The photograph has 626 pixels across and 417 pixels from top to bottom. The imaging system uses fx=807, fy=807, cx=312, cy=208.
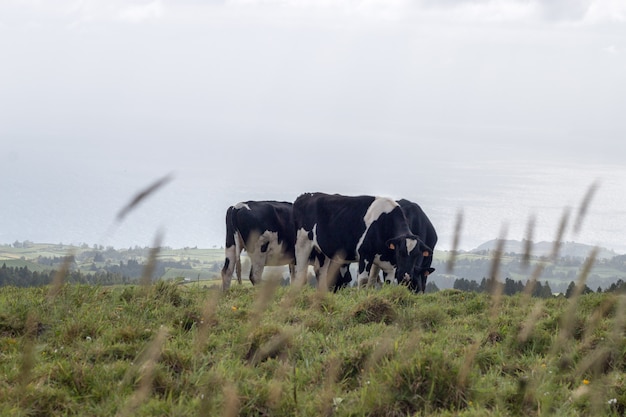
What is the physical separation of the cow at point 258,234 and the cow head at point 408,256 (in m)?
5.17

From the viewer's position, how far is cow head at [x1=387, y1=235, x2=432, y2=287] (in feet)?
52.2

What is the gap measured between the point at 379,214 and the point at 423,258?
4.39 feet

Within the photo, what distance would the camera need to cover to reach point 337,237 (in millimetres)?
18172

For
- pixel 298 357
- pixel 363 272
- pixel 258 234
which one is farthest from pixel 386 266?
pixel 298 357

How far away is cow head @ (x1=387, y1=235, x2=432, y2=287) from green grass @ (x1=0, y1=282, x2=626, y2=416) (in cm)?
492

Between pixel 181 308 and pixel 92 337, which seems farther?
pixel 181 308

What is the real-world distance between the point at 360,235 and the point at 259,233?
404 cm

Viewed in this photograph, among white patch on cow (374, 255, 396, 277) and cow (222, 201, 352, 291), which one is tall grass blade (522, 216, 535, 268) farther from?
cow (222, 201, 352, 291)

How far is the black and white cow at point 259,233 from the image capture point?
2088 centimetres

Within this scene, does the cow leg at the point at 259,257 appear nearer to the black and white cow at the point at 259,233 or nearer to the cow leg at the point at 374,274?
the black and white cow at the point at 259,233

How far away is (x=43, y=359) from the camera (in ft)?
24.9

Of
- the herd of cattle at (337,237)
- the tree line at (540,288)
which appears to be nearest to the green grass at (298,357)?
the tree line at (540,288)

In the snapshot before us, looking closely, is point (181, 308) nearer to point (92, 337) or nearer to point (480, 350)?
point (92, 337)

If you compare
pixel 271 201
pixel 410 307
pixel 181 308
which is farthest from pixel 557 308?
pixel 271 201
